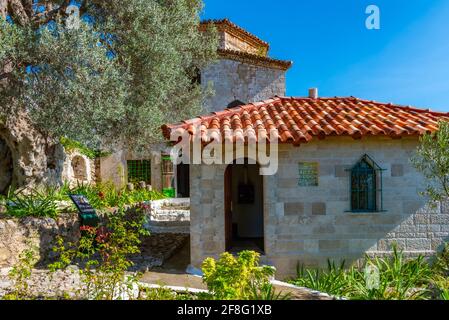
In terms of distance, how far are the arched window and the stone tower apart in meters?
12.8

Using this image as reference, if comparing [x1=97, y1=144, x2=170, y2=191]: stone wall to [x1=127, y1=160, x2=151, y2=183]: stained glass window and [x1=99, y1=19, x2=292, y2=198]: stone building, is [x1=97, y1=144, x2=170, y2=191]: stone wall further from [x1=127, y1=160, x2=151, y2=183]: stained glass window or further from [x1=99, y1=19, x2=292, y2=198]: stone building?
[x1=127, y1=160, x2=151, y2=183]: stained glass window

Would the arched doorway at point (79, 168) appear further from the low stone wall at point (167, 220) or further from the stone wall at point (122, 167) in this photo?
the low stone wall at point (167, 220)

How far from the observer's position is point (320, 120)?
7.93 meters

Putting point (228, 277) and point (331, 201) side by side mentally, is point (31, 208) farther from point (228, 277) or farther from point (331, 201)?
point (331, 201)

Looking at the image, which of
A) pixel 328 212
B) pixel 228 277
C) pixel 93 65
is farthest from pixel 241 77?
pixel 228 277

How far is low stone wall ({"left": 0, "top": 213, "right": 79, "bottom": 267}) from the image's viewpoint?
756cm

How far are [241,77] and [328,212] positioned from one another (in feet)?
46.2

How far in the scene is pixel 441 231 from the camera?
25.2 feet

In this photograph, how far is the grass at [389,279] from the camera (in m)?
5.91

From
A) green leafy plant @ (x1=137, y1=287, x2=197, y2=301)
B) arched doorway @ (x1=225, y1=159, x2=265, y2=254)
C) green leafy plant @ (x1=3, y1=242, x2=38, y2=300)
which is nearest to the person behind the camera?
green leafy plant @ (x1=3, y1=242, x2=38, y2=300)

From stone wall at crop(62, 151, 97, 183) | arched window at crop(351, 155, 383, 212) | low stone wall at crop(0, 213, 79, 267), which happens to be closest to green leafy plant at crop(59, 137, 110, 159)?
stone wall at crop(62, 151, 97, 183)

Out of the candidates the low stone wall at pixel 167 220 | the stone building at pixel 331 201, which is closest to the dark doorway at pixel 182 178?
the low stone wall at pixel 167 220
